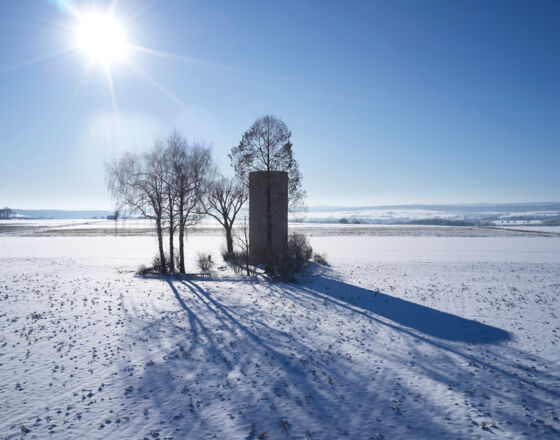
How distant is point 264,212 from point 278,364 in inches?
620

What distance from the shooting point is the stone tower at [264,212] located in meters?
21.0

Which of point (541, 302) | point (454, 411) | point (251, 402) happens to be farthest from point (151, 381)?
point (541, 302)

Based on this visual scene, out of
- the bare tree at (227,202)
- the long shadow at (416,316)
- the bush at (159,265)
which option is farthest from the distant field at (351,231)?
the long shadow at (416,316)

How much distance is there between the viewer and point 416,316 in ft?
38.9

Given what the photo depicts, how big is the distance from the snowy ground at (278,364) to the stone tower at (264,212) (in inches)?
307

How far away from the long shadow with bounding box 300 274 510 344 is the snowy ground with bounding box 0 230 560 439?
0.08 metres

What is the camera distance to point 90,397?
248 inches

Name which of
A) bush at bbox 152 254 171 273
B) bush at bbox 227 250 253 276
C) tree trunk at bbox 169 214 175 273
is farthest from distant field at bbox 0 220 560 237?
tree trunk at bbox 169 214 175 273

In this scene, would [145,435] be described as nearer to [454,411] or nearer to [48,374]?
[48,374]

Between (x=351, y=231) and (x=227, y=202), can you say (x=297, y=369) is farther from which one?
(x=351, y=231)

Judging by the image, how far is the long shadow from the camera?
986 centimetres

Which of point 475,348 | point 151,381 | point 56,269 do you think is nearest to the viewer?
point 151,381

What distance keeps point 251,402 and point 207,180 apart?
1923cm

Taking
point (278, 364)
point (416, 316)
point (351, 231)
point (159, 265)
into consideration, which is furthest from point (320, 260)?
point (351, 231)
